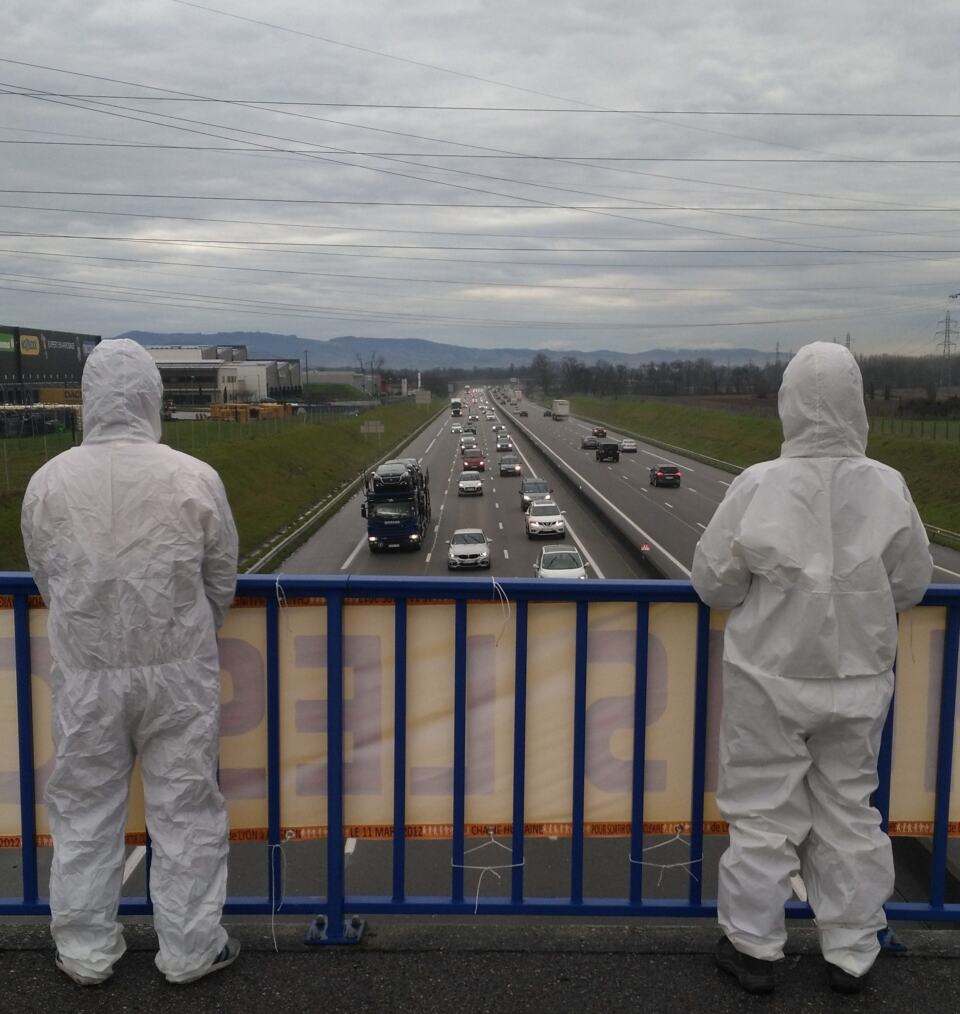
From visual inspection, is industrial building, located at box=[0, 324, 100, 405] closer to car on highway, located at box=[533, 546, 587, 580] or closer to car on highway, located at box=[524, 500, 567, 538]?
car on highway, located at box=[524, 500, 567, 538]

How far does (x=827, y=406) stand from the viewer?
9.93 ft

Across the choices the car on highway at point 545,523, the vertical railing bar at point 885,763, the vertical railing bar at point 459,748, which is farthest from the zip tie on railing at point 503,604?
the car on highway at point 545,523

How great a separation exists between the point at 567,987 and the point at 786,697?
1136 millimetres

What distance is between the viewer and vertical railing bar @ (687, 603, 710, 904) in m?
3.45

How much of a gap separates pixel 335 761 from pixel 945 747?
6.97 ft

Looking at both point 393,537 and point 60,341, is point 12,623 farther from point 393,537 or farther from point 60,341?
point 60,341

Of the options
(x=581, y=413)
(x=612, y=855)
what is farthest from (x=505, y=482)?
(x=581, y=413)

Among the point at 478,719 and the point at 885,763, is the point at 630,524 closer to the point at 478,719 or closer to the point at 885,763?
the point at 885,763

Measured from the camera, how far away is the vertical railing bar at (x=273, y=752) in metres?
3.48

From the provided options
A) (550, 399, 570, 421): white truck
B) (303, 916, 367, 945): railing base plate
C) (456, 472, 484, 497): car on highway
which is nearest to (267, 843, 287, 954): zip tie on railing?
(303, 916, 367, 945): railing base plate

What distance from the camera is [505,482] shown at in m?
61.5

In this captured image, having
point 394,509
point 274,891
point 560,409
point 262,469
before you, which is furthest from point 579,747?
point 560,409

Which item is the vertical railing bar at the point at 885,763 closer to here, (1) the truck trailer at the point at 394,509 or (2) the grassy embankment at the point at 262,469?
(2) the grassy embankment at the point at 262,469

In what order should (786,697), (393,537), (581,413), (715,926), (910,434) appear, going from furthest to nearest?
(581,413), (910,434), (393,537), (715,926), (786,697)
